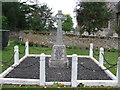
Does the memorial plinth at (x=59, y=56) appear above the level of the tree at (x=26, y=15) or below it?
below

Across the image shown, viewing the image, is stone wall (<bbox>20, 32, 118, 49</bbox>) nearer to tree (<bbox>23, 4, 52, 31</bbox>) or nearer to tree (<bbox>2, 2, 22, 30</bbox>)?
tree (<bbox>23, 4, 52, 31</bbox>)

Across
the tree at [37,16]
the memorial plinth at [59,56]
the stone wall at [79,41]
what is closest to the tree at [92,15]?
the stone wall at [79,41]

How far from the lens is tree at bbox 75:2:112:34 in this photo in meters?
16.6

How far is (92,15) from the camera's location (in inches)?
657

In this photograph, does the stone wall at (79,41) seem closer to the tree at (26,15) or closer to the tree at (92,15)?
the tree at (92,15)

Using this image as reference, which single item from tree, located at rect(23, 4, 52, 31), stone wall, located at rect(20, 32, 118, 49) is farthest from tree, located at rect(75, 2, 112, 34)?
tree, located at rect(23, 4, 52, 31)

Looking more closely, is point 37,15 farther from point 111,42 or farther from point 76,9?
point 111,42

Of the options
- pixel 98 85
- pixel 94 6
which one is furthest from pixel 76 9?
pixel 98 85

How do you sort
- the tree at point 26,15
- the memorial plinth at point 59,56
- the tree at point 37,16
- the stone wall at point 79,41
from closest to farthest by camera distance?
the memorial plinth at point 59,56 → the stone wall at point 79,41 → the tree at point 26,15 → the tree at point 37,16

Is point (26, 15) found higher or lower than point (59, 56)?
higher

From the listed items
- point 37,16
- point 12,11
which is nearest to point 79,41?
point 37,16

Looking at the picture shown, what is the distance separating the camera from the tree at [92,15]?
16.6m

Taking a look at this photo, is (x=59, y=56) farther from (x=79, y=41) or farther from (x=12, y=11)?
(x=12, y=11)

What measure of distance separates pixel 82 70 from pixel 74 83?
6.37ft
